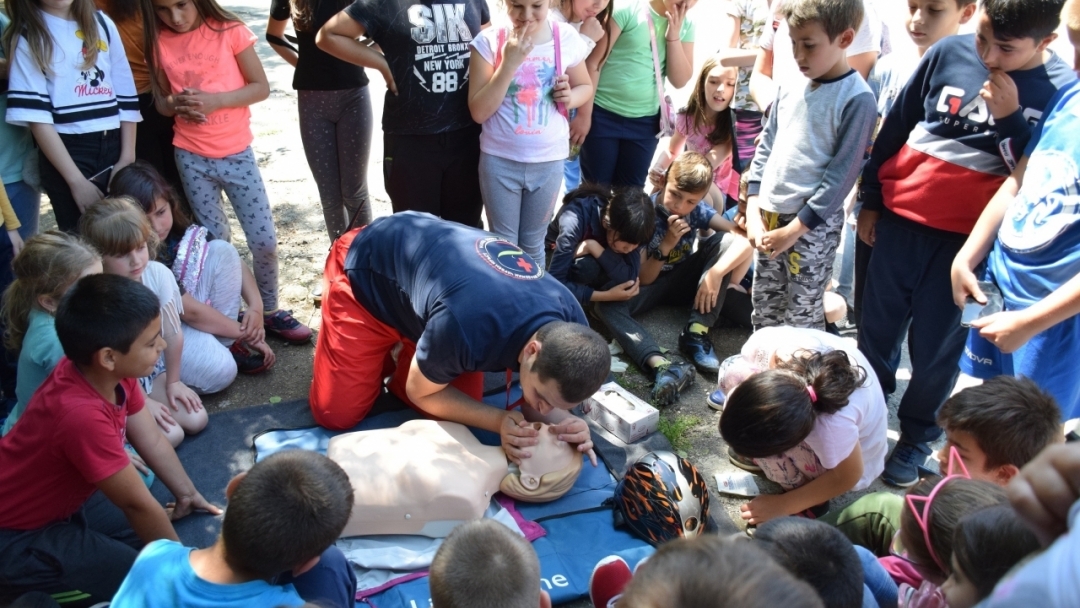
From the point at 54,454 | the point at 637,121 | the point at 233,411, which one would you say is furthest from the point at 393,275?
the point at 637,121

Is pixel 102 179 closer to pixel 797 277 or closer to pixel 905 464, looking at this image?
pixel 797 277

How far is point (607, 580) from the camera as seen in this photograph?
8.11 ft

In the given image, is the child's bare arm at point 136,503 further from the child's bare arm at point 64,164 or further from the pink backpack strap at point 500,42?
the pink backpack strap at point 500,42

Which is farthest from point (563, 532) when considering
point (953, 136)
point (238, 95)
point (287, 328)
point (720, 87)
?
point (720, 87)

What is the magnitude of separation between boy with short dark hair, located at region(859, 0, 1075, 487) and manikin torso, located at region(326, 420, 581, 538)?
149cm

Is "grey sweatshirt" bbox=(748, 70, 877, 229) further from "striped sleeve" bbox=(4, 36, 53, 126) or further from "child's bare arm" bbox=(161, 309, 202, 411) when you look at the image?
"striped sleeve" bbox=(4, 36, 53, 126)

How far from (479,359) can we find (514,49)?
153cm

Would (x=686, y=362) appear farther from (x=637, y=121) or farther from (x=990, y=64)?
(x=990, y=64)

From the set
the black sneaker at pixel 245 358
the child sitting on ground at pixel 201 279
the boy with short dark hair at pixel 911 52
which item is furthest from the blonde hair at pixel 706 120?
the black sneaker at pixel 245 358

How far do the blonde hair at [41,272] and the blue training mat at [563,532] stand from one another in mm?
953

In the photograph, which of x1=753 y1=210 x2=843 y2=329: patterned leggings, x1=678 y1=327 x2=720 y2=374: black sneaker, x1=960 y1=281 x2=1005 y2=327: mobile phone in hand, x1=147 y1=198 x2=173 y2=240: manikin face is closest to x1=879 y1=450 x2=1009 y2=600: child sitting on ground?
x1=960 y1=281 x2=1005 y2=327: mobile phone in hand

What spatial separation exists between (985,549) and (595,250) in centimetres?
261

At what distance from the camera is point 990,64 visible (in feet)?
9.10

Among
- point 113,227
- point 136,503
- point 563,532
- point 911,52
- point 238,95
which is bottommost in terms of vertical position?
point 563,532
